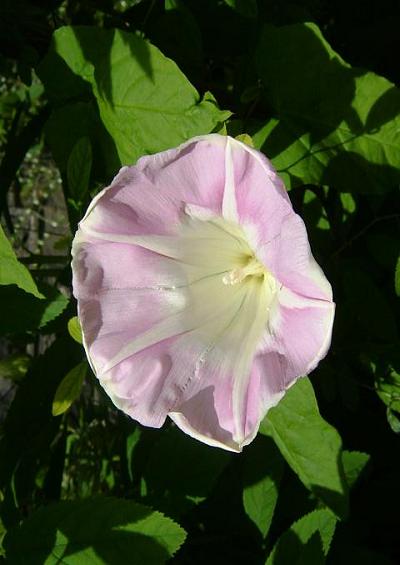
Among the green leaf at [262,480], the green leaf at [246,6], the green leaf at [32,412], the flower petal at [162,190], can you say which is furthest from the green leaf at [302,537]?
the green leaf at [246,6]

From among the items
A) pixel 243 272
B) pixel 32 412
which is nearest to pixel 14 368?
pixel 32 412

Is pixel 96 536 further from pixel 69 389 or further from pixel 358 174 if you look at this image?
pixel 358 174

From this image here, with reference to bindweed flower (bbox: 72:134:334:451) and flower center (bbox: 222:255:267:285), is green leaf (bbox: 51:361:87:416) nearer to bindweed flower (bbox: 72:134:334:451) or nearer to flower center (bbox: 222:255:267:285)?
bindweed flower (bbox: 72:134:334:451)

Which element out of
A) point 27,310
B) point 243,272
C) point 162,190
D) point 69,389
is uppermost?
point 162,190

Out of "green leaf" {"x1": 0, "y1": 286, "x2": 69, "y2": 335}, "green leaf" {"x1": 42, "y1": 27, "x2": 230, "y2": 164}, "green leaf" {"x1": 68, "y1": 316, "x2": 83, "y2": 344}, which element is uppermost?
"green leaf" {"x1": 42, "y1": 27, "x2": 230, "y2": 164}

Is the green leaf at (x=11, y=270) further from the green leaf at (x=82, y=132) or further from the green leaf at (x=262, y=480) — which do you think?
the green leaf at (x=262, y=480)

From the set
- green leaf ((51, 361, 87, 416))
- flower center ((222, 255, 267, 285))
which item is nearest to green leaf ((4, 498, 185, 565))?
green leaf ((51, 361, 87, 416))
